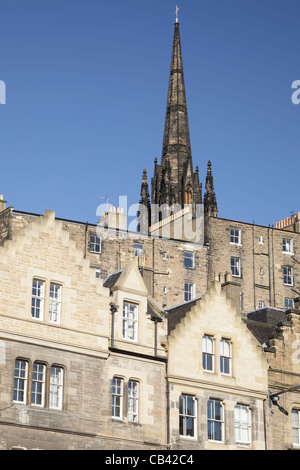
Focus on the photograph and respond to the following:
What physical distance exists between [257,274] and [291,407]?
45.9 metres

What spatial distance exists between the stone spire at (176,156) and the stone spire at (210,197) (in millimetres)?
1459

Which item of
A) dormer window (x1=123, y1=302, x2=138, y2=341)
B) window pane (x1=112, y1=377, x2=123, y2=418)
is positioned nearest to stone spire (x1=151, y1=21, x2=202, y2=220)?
dormer window (x1=123, y1=302, x2=138, y2=341)

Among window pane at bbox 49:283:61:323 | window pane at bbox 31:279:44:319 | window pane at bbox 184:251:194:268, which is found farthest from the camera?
window pane at bbox 184:251:194:268

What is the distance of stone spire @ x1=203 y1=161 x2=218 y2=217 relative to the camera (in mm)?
112938

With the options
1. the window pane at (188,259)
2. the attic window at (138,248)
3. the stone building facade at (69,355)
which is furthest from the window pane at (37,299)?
the window pane at (188,259)

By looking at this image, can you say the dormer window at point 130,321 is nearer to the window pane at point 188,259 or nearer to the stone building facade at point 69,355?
the stone building facade at point 69,355

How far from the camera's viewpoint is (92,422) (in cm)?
3909

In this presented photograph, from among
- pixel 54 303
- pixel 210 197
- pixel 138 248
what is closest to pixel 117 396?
pixel 54 303

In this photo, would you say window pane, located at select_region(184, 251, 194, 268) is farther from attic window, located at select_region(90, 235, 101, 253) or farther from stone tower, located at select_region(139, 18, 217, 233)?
stone tower, located at select_region(139, 18, 217, 233)

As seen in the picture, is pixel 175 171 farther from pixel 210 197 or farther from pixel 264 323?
pixel 264 323

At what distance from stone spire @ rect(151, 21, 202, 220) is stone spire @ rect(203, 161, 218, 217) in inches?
57.4

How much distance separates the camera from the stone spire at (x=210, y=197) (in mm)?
112938
